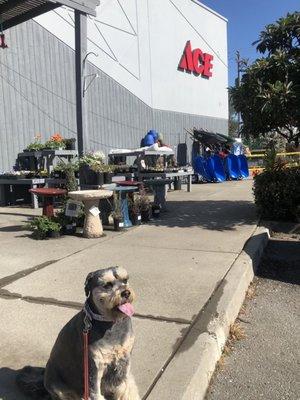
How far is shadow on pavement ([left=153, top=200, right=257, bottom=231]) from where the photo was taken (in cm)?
823

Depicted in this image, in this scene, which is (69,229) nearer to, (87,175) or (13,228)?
(13,228)

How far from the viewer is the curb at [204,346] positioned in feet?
9.29

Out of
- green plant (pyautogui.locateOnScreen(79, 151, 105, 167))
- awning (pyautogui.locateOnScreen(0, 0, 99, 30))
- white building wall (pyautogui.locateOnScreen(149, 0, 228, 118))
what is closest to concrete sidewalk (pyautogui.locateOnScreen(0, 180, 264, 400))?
green plant (pyautogui.locateOnScreen(79, 151, 105, 167))

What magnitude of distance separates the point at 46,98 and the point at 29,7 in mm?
4823

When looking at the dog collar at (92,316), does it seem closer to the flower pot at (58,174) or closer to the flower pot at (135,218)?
the flower pot at (135,218)

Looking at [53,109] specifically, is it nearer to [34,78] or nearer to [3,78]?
[34,78]

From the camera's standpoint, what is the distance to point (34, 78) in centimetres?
1274

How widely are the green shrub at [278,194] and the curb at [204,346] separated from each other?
3.56 meters

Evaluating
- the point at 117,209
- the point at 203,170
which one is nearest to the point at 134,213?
the point at 117,209

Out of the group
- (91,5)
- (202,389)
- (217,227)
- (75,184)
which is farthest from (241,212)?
(202,389)

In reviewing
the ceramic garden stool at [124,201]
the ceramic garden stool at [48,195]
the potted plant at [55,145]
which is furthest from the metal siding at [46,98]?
the ceramic garden stool at [124,201]

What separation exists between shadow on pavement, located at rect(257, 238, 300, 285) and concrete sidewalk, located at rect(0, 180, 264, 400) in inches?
15.6

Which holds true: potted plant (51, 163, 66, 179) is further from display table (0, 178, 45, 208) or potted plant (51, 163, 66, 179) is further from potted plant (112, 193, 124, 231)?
potted plant (112, 193, 124, 231)

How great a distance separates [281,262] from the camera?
20.1 feet
